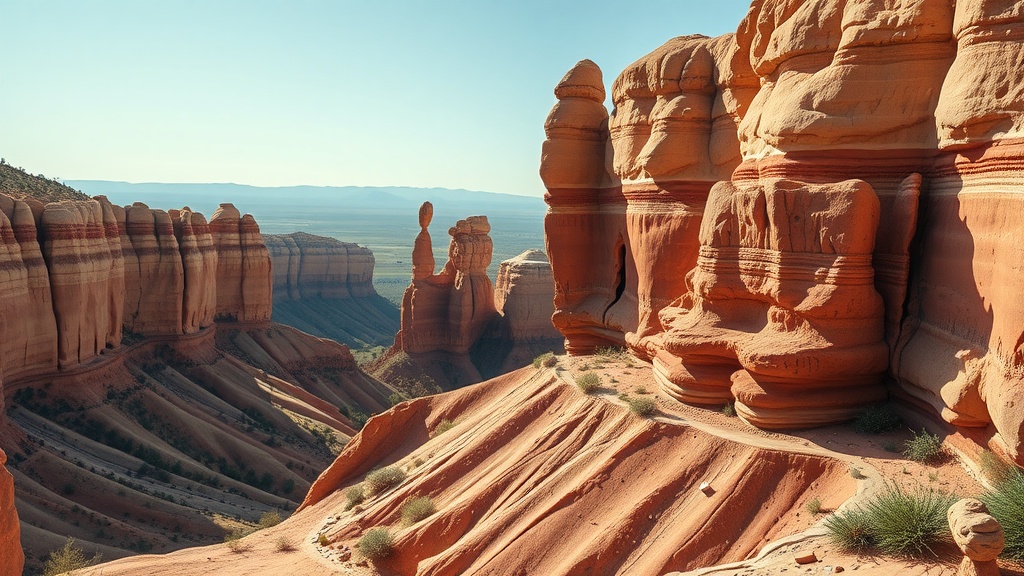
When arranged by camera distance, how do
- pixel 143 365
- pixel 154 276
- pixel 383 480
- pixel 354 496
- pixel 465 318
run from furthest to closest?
pixel 465 318 < pixel 154 276 < pixel 143 365 < pixel 354 496 < pixel 383 480

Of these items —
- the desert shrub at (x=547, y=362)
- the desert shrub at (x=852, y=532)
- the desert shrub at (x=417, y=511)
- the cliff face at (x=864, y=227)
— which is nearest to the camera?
the desert shrub at (x=852, y=532)

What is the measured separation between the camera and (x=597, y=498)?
14852mm

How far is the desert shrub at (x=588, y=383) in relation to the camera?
1888 cm

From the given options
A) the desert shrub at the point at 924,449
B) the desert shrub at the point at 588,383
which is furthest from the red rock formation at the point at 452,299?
the desert shrub at the point at 924,449

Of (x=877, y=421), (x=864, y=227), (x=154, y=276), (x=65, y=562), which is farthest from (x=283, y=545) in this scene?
(x=154, y=276)

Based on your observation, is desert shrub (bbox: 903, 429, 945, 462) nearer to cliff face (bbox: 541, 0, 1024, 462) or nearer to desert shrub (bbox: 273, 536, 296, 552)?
cliff face (bbox: 541, 0, 1024, 462)

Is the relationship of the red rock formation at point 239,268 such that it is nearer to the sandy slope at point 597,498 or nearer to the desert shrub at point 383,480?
the sandy slope at point 597,498

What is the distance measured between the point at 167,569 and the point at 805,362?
44.8 ft

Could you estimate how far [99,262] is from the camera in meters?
32.8

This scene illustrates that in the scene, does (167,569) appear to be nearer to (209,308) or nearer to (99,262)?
(99,262)

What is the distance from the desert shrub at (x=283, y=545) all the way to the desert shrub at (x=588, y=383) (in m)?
7.54

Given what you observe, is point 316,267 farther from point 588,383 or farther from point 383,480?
point 588,383

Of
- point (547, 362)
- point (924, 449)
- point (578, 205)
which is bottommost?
point (547, 362)

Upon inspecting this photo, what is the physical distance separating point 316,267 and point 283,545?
8056 cm
